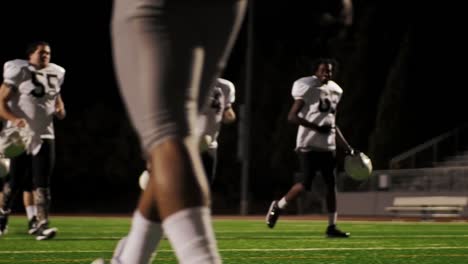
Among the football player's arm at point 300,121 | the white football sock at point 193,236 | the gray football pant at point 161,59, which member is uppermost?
the gray football pant at point 161,59

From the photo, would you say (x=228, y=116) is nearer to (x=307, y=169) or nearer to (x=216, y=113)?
(x=216, y=113)

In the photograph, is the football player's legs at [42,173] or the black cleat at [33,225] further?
the black cleat at [33,225]

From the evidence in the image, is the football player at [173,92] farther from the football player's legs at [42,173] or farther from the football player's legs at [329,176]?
the football player's legs at [329,176]

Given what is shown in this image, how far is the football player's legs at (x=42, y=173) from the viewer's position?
29.6 ft

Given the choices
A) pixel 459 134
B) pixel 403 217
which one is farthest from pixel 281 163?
pixel 403 217

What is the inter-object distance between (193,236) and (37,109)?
6.82 meters

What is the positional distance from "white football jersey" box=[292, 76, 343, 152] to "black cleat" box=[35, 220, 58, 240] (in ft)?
9.16

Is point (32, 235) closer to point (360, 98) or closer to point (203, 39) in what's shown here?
point (203, 39)

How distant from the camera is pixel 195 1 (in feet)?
9.20

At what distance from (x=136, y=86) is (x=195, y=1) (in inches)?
11.0

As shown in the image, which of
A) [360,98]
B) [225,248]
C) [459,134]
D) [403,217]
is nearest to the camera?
[225,248]

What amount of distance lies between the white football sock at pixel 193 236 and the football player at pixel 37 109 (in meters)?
6.49

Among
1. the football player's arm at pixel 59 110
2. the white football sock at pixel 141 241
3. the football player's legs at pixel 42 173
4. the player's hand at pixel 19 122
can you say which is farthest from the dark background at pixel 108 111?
the white football sock at pixel 141 241

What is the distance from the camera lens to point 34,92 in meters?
9.22
